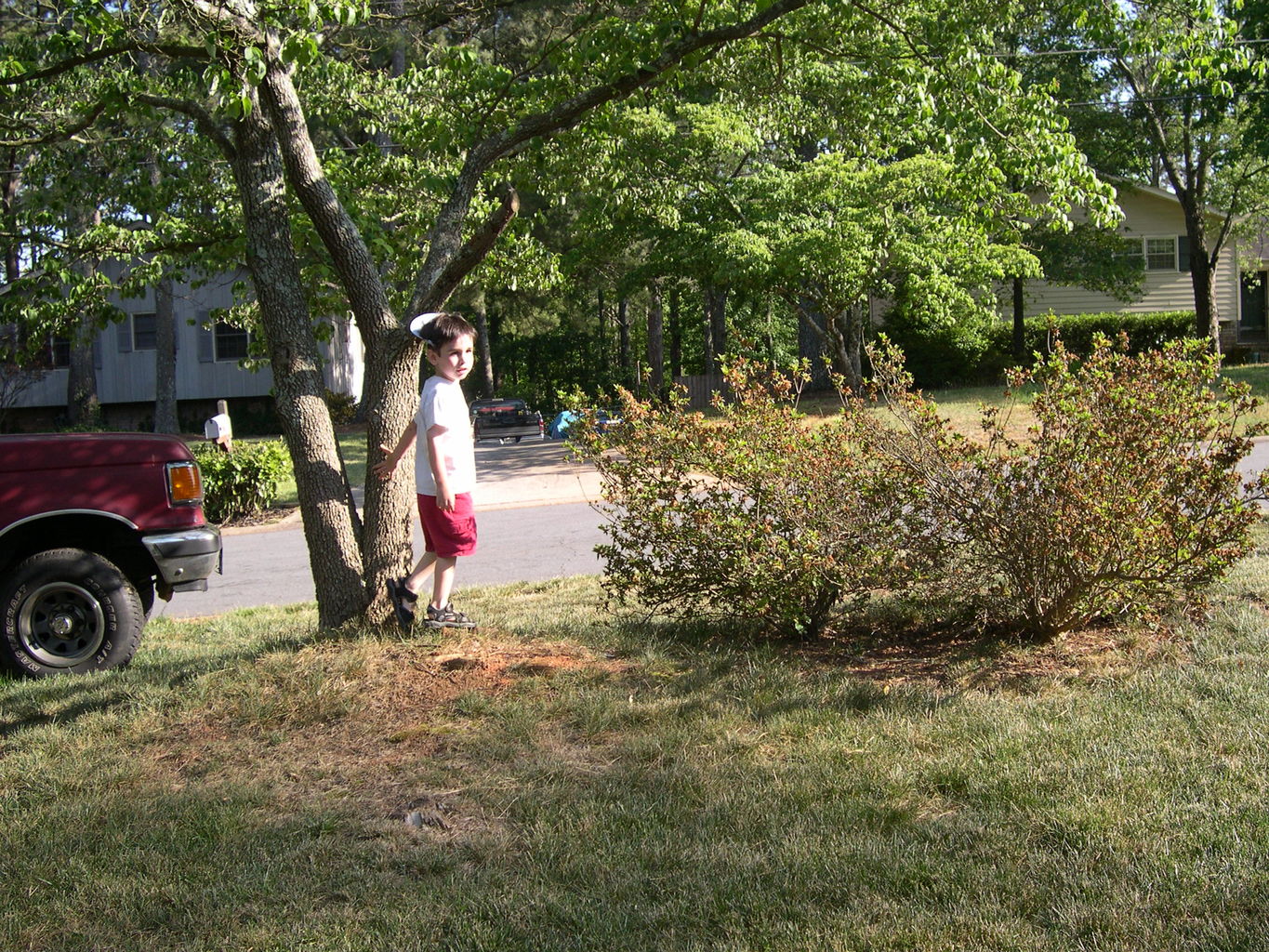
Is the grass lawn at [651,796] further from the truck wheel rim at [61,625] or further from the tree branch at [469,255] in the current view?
the tree branch at [469,255]

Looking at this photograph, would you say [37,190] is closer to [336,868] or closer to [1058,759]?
[336,868]

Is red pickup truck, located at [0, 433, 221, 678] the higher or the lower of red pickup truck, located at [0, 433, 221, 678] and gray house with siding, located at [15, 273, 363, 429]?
the lower

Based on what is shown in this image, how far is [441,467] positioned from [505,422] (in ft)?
72.4

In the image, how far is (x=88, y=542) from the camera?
22.5 feet

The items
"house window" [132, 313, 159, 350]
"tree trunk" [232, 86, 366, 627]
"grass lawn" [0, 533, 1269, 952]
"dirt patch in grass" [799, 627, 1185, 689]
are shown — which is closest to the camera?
"grass lawn" [0, 533, 1269, 952]

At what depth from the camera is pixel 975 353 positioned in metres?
28.6

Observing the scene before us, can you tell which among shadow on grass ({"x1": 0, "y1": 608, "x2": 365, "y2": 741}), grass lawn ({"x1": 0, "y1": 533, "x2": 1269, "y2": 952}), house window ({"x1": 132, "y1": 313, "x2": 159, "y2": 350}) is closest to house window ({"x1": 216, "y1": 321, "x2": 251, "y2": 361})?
house window ({"x1": 132, "y1": 313, "x2": 159, "y2": 350})

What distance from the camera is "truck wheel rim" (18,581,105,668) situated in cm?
655

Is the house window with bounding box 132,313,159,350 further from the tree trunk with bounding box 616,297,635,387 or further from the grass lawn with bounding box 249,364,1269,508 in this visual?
the tree trunk with bounding box 616,297,635,387

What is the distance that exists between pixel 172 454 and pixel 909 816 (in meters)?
5.15

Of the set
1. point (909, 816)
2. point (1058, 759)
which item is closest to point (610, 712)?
point (909, 816)

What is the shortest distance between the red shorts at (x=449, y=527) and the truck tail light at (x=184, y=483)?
213cm

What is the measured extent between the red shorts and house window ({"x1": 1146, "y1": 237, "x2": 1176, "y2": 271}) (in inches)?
1260

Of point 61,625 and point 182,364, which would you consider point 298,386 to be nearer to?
point 61,625
